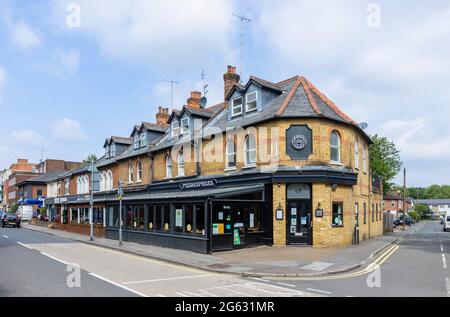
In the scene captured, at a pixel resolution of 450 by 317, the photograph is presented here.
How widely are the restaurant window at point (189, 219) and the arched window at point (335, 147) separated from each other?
8087mm

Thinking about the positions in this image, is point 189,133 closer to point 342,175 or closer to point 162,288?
point 342,175

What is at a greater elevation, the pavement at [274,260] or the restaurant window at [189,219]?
the restaurant window at [189,219]

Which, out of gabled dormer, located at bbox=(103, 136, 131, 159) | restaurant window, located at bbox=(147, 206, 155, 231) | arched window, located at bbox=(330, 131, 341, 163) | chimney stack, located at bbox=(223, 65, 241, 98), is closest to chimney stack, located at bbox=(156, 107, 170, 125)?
gabled dormer, located at bbox=(103, 136, 131, 159)

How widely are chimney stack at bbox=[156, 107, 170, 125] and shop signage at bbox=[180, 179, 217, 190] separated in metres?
14.4

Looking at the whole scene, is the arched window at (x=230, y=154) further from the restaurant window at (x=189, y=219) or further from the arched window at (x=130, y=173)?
the arched window at (x=130, y=173)

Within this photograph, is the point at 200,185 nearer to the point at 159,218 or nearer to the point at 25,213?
the point at 159,218

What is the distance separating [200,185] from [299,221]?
6.47 meters

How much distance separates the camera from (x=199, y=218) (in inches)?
776

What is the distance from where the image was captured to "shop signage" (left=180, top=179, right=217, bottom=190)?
23.3 metres

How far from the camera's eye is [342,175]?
848 inches

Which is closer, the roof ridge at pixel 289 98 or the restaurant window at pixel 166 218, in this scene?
the roof ridge at pixel 289 98

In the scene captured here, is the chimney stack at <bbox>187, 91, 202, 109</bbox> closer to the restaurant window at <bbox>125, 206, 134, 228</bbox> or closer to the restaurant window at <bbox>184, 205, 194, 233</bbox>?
the restaurant window at <bbox>125, 206, 134, 228</bbox>

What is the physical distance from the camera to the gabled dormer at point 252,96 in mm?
23547

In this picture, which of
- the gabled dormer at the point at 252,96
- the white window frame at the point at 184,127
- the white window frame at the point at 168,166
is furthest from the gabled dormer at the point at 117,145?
the gabled dormer at the point at 252,96
